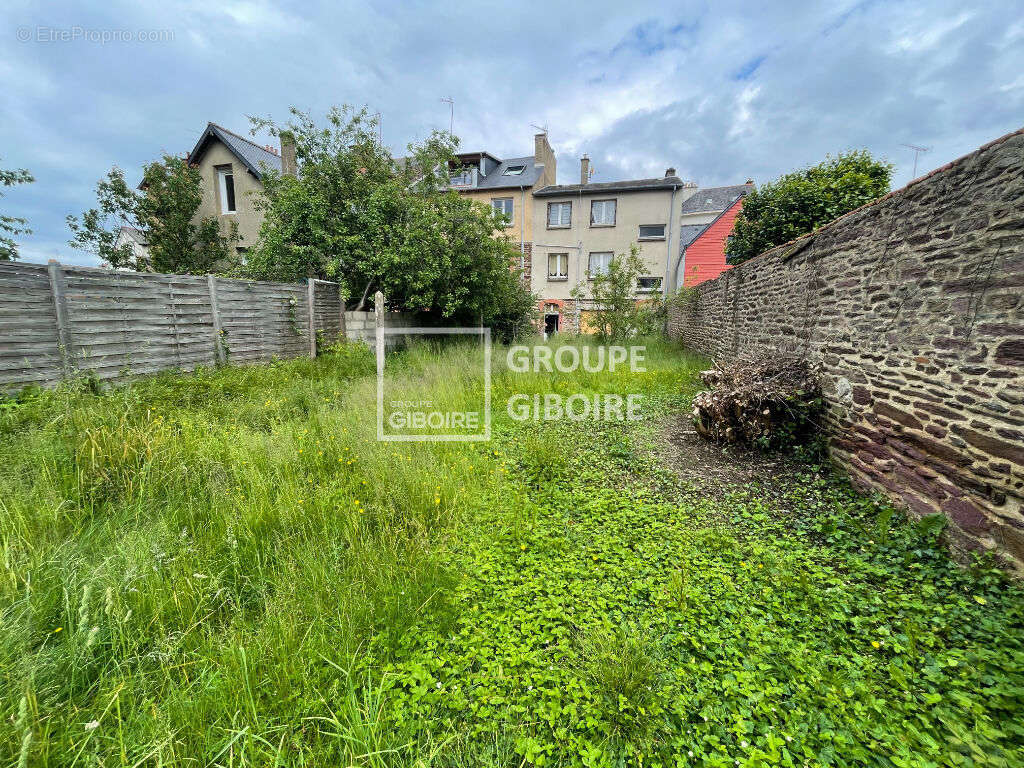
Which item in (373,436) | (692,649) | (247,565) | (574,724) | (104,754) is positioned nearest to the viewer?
(104,754)

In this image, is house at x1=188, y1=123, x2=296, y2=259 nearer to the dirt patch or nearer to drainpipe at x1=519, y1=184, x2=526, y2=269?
drainpipe at x1=519, y1=184, x2=526, y2=269

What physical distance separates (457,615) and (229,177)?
19308 mm

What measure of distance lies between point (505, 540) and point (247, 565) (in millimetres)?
1733

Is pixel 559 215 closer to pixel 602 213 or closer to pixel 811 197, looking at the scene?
pixel 602 213

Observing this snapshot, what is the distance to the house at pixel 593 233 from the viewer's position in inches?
735

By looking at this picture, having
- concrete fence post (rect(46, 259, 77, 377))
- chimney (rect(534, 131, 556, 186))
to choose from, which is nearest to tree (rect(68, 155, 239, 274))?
concrete fence post (rect(46, 259, 77, 377))

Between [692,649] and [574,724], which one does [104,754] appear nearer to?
[574,724]

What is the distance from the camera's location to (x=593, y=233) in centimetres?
1952

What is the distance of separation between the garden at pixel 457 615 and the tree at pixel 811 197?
6.84 metres

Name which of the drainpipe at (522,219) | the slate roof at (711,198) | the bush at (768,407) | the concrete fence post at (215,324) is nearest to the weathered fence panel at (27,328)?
the concrete fence post at (215,324)

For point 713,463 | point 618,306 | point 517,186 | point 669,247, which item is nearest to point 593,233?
point 669,247

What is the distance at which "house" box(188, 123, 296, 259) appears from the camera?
46.6 ft

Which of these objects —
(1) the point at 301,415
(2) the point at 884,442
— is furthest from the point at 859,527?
(1) the point at 301,415

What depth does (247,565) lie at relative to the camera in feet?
7.88
